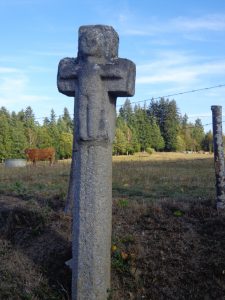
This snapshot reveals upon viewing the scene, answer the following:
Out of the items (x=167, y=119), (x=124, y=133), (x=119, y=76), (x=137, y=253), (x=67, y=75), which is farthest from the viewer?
(x=167, y=119)

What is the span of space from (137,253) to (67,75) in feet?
8.89

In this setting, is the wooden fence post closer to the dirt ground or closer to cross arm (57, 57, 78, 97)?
the dirt ground

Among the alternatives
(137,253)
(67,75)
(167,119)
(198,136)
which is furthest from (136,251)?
(198,136)

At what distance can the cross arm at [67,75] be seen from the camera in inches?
229

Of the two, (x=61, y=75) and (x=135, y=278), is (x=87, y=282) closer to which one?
(x=135, y=278)

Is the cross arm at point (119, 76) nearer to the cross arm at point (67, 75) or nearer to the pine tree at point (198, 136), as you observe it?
the cross arm at point (67, 75)

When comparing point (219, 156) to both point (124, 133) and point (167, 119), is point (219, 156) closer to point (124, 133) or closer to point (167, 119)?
point (124, 133)

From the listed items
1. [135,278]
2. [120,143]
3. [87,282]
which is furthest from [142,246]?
[120,143]

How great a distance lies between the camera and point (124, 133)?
78688 mm

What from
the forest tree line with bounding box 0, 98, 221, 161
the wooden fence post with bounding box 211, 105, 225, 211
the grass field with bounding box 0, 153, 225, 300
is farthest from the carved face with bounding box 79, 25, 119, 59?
the forest tree line with bounding box 0, 98, 221, 161

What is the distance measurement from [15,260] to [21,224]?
129cm

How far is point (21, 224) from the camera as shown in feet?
27.1

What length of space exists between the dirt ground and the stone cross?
1.78 ft

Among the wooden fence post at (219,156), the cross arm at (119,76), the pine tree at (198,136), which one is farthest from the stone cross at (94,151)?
the pine tree at (198,136)
